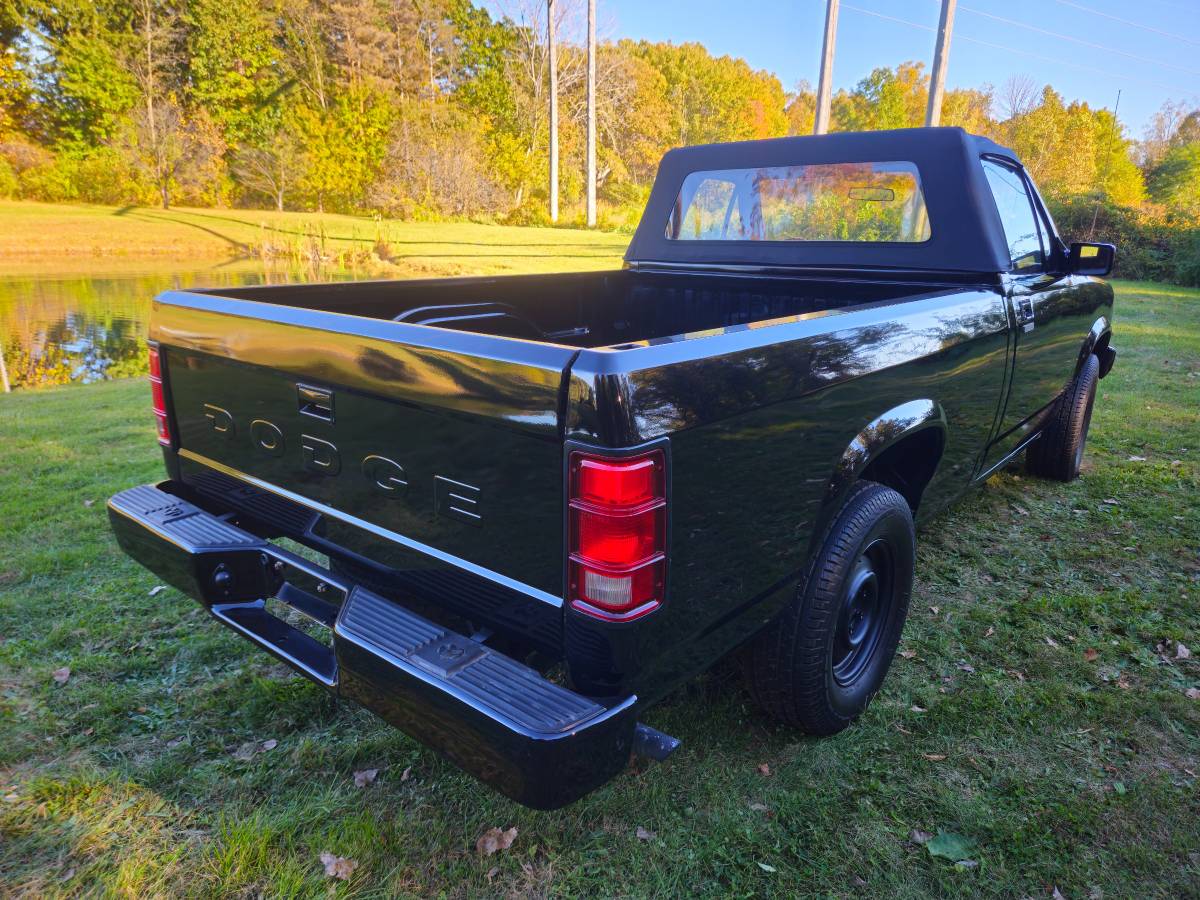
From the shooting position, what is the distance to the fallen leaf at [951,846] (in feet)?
6.70

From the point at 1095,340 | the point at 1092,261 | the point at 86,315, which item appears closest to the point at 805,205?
the point at 1092,261

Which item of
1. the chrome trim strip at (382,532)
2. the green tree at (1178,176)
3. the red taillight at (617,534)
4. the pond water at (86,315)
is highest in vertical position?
the green tree at (1178,176)

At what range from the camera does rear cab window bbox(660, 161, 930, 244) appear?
3.47 metres

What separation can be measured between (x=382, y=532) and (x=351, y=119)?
42779mm

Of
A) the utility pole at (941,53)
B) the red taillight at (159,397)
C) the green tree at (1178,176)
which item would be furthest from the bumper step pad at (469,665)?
the green tree at (1178,176)

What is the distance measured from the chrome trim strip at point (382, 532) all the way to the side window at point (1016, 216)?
2.84 metres

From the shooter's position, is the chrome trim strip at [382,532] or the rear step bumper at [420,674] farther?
the chrome trim strip at [382,532]

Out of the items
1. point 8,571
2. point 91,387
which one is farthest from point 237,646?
point 91,387

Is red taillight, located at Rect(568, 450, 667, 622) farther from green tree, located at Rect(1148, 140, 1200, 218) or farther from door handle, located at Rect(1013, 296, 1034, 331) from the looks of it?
green tree, located at Rect(1148, 140, 1200, 218)

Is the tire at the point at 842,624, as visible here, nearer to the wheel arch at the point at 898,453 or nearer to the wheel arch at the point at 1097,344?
the wheel arch at the point at 898,453

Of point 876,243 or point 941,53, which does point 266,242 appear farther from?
point 876,243

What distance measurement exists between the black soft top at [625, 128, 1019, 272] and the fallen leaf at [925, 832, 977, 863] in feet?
7.40

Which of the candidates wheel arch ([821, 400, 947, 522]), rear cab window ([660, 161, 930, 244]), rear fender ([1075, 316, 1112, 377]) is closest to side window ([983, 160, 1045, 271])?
rear cab window ([660, 161, 930, 244])

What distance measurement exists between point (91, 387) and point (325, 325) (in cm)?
905
